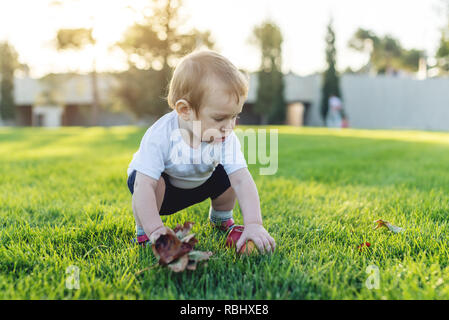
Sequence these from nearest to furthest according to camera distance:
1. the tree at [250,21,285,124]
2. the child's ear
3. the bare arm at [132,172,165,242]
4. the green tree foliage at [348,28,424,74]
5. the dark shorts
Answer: the bare arm at [132,172,165,242], the child's ear, the dark shorts, the tree at [250,21,285,124], the green tree foliage at [348,28,424,74]

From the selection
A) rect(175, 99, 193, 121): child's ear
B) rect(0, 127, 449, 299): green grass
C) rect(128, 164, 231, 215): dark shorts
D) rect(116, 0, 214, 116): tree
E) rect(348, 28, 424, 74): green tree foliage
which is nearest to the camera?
rect(0, 127, 449, 299): green grass

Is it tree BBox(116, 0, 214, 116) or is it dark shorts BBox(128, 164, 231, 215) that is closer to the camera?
dark shorts BBox(128, 164, 231, 215)

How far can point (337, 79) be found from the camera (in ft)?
81.0

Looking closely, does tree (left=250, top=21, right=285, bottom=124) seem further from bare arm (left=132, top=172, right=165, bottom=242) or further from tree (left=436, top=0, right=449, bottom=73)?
bare arm (left=132, top=172, right=165, bottom=242)

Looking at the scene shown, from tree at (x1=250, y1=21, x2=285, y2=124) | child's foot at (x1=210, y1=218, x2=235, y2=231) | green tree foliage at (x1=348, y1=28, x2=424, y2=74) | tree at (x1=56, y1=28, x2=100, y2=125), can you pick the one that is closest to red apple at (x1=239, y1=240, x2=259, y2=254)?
child's foot at (x1=210, y1=218, x2=235, y2=231)

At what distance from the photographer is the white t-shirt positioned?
1602 millimetres

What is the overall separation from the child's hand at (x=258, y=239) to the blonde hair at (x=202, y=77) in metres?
0.55

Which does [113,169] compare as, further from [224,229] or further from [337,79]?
[337,79]

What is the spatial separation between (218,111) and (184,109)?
0.54ft

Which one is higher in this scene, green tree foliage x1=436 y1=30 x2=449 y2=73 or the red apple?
green tree foliage x1=436 y1=30 x2=449 y2=73

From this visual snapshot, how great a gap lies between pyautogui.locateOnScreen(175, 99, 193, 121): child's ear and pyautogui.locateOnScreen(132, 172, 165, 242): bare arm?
0.31 m

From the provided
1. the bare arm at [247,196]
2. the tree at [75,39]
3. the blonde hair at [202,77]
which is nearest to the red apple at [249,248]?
the bare arm at [247,196]

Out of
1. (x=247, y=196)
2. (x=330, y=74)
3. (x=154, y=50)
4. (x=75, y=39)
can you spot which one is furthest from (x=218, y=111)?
(x=330, y=74)
